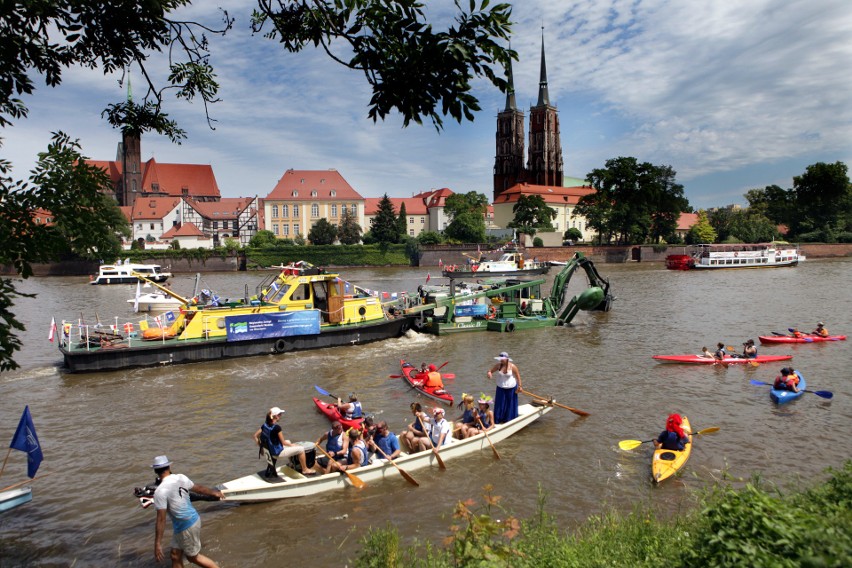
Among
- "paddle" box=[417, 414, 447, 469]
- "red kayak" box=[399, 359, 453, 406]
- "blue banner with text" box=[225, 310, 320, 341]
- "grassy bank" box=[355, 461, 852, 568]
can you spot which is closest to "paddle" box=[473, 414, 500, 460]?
"paddle" box=[417, 414, 447, 469]

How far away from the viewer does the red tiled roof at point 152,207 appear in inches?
4284

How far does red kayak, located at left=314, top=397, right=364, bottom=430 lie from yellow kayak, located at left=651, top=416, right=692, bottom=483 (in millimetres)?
6861

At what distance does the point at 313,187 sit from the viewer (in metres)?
113

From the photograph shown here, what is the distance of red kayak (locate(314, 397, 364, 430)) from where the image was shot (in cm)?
1459

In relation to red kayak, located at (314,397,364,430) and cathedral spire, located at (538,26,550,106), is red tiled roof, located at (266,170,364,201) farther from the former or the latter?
red kayak, located at (314,397,364,430)

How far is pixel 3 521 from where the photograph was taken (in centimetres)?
1080

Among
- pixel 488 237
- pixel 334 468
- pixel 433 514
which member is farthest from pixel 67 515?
pixel 488 237

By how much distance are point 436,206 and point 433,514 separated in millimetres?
117214

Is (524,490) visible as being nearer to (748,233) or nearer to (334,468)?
(334,468)

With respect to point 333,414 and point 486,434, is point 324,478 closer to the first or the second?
point 486,434

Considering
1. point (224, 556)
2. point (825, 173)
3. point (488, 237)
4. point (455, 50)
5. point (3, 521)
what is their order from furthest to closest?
point (488, 237) < point (825, 173) < point (3, 521) < point (224, 556) < point (455, 50)

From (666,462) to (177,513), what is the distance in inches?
388

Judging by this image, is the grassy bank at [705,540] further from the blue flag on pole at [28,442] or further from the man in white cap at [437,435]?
the blue flag on pole at [28,442]

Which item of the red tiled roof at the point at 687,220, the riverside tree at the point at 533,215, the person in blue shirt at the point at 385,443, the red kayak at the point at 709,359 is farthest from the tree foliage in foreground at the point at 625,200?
the person in blue shirt at the point at 385,443
